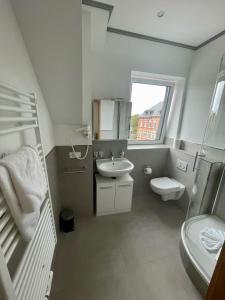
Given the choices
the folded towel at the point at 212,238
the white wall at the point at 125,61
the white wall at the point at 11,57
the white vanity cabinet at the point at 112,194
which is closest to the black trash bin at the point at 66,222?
the white vanity cabinet at the point at 112,194

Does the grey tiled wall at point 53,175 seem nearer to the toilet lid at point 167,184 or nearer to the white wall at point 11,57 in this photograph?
the white wall at point 11,57

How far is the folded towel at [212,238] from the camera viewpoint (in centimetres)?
135

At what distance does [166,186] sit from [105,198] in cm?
95

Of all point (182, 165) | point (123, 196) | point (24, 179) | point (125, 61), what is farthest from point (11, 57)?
point (182, 165)

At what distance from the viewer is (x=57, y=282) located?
129cm

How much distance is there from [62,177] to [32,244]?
1.08 meters

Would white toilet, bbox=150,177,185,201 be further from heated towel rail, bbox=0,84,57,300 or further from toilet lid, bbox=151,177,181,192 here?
heated towel rail, bbox=0,84,57,300

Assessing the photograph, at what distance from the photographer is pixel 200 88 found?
2102 mm

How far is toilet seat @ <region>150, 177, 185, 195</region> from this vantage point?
2.12 meters

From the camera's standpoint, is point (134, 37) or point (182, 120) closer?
point (134, 37)

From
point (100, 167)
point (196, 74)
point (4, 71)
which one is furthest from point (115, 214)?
point (196, 74)

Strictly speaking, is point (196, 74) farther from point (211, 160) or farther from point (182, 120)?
point (211, 160)

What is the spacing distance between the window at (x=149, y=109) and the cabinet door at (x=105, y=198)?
995mm

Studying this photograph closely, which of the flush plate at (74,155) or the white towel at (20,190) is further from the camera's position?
the flush plate at (74,155)
